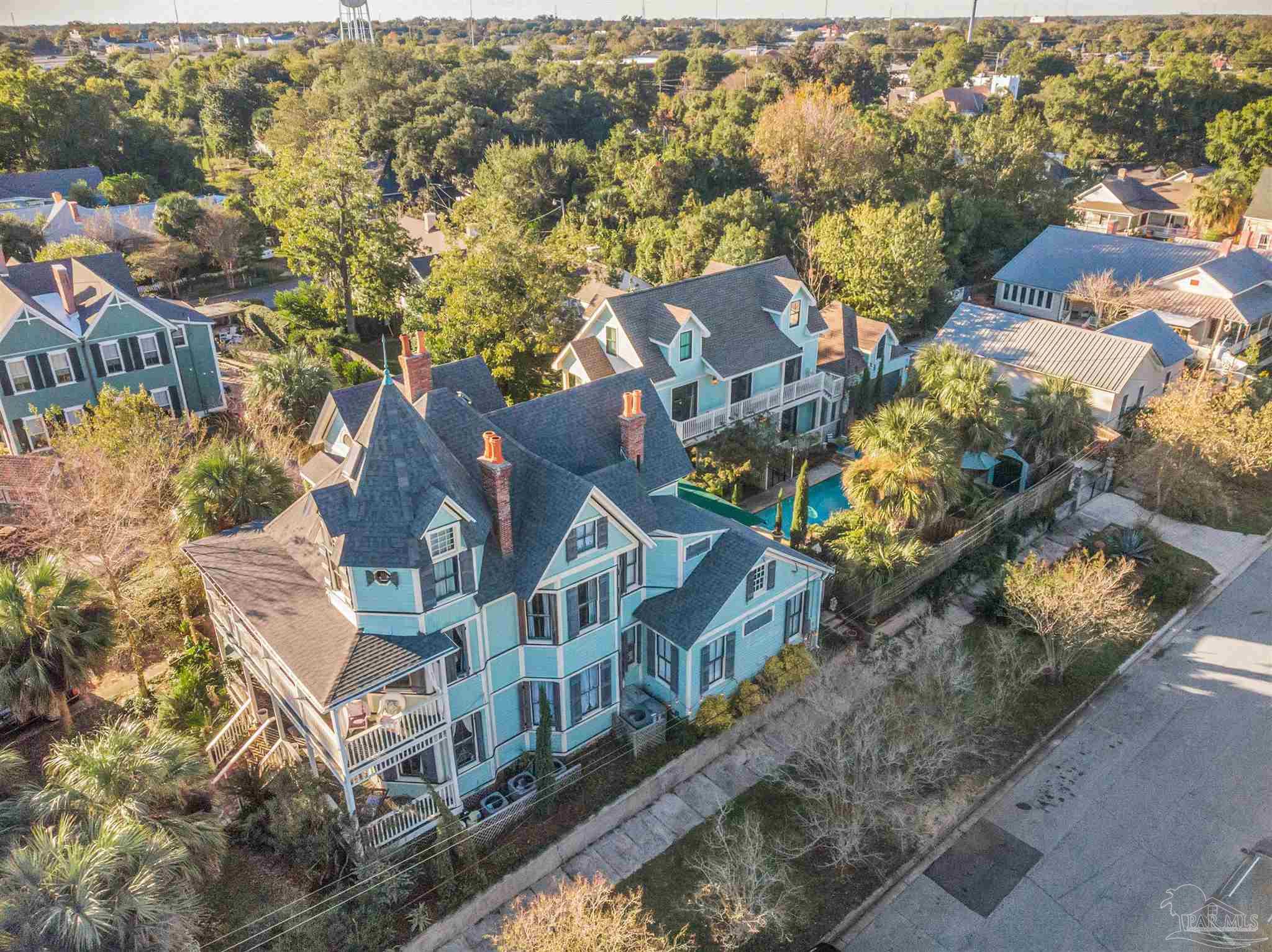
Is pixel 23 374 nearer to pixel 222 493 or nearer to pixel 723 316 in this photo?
pixel 222 493

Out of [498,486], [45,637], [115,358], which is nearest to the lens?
[45,637]

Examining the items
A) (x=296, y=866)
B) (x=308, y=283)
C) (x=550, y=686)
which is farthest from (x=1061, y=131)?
(x=296, y=866)

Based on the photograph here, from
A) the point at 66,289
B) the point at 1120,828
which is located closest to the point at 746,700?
the point at 1120,828

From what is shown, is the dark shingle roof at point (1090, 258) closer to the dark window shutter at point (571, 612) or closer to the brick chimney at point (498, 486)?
the dark window shutter at point (571, 612)

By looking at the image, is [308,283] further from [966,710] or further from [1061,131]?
[1061,131]

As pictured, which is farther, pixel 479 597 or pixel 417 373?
pixel 417 373

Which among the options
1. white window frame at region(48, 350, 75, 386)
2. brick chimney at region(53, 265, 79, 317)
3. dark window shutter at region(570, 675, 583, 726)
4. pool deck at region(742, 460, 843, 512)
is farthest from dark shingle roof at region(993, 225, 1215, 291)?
white window frame at region(48, 350, 75, 386)

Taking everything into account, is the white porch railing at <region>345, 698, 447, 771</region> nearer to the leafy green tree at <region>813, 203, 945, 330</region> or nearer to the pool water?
the pool water
